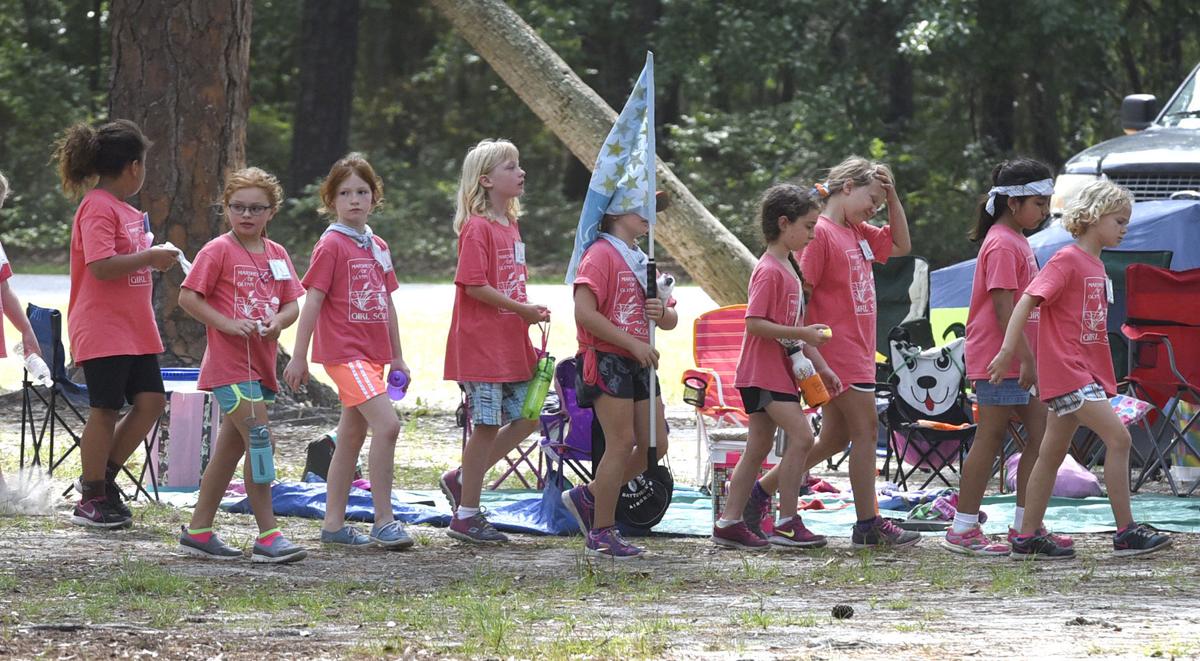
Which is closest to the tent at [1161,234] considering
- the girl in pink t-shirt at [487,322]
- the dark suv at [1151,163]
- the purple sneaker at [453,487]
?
the dark suv at [1151,163]

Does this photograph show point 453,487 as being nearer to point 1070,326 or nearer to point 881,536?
point 881,536

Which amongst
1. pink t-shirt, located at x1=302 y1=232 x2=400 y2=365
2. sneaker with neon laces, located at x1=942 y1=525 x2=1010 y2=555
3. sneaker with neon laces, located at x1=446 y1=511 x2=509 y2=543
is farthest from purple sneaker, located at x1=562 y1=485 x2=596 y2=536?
sneaker with neon laces, located at x1=942 y1=525 x2=1010 y2=555

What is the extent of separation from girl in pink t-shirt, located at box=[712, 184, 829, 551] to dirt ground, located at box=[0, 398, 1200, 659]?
6.9 inches

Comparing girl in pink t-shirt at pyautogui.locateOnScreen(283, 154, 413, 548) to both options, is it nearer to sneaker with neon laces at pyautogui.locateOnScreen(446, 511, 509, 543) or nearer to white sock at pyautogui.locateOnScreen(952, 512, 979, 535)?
sneaker with neon laces at pyautogui.locateOnScreen(446, 511, 509, 543)

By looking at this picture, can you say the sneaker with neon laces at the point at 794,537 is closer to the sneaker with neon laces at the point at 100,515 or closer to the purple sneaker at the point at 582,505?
the purple sneaker at the point at 582,505

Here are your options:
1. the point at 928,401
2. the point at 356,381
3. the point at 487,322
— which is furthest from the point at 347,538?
the point at 928,401

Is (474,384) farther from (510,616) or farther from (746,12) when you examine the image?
(746,12)

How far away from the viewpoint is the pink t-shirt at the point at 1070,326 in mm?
6328

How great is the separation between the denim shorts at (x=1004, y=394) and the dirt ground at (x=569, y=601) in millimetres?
639

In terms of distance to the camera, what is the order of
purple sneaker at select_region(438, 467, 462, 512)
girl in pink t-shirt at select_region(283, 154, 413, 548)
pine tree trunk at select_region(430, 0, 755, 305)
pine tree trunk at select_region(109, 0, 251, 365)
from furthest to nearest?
pine tree trunk at select_region(430, 0, 755, 305) < pine tree trunk at select_region(109, 0, 251, 365) < purple sneaker at select_region(438, 467, 462, 512) < girl in pink t-shirt at select_region(283, 154, 413, 548)

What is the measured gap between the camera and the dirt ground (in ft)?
15.0

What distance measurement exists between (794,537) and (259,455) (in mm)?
2164

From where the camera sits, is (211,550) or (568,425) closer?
(211,550)

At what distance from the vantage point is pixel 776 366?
6582 millimetres
